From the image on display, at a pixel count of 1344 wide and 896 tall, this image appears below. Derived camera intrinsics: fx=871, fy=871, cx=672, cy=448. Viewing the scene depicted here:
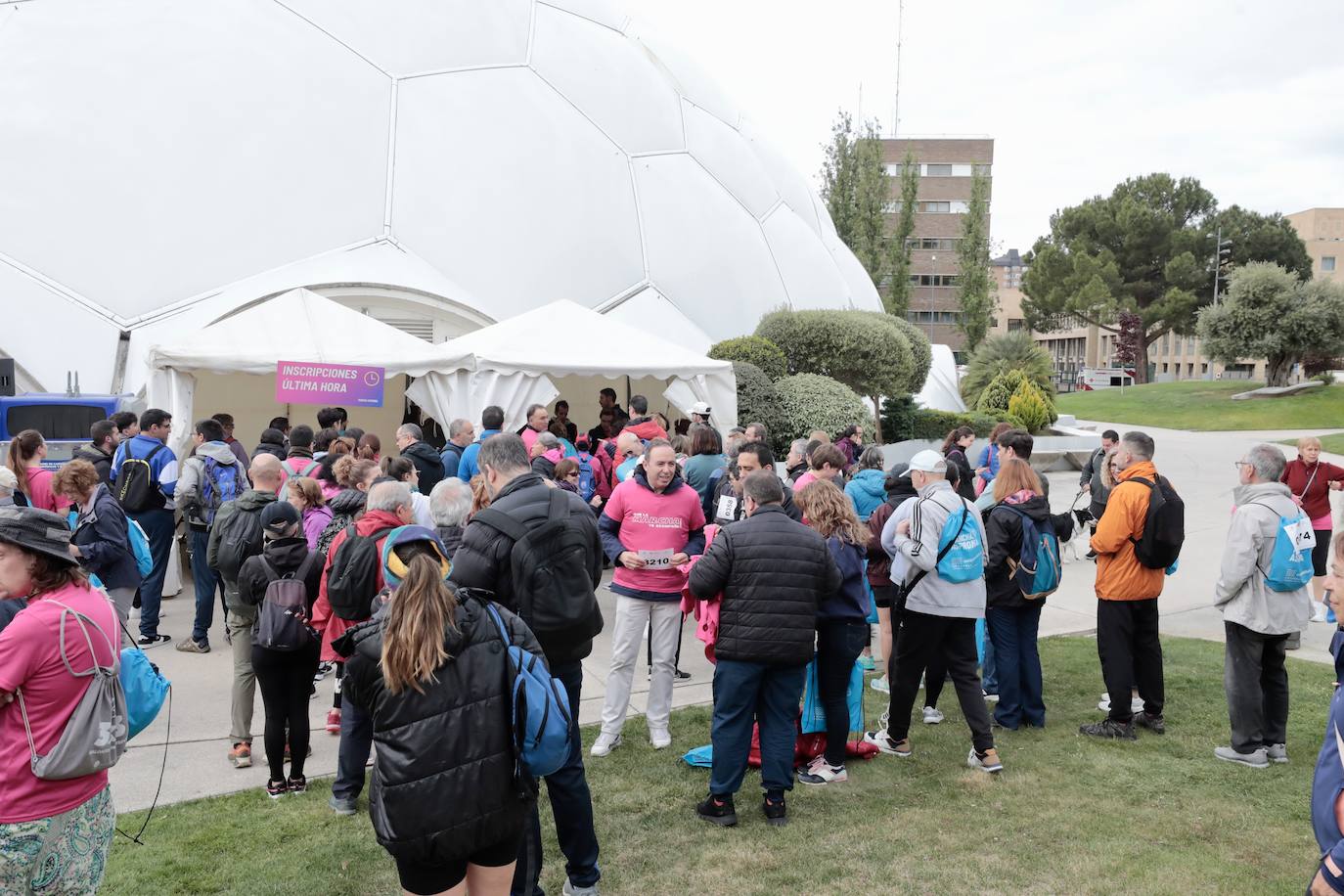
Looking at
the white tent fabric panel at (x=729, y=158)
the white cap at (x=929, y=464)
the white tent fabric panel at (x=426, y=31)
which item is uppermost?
the white tent fabric panel at (x=426, y=31)

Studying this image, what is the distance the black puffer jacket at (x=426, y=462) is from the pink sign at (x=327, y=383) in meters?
1.75

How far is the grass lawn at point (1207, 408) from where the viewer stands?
3177cm

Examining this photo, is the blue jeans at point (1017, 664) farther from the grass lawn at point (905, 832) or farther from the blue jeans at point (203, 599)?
the blue jeans at point (203, 599)

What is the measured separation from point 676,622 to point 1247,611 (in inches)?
130

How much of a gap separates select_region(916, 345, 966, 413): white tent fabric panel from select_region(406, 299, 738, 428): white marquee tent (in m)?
12.7

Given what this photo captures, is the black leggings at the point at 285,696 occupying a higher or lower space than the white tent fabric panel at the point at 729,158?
lower

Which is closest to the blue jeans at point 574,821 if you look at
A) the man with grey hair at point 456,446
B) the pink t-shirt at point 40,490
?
the pink t-shirt at point 40,490

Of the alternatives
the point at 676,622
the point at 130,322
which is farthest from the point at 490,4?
the point at 676,622

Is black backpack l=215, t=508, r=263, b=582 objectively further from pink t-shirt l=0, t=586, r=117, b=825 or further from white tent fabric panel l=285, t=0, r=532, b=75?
white tent fabric panel l=285, t=0, r=532, b=75

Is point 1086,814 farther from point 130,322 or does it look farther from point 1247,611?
point 130,322

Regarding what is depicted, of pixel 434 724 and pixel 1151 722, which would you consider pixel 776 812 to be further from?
pixel 1151 722

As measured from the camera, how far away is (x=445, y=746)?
256 cm

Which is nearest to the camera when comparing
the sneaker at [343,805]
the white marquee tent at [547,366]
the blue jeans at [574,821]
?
the blue jeans at [574,821]

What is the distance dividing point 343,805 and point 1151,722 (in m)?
4.92
